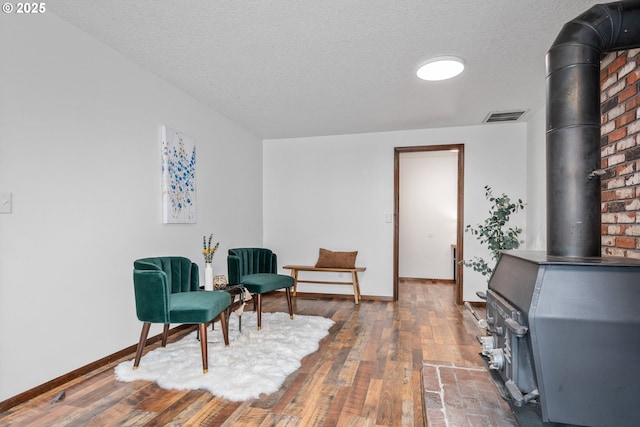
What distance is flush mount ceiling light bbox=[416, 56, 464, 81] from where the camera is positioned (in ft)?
8.66

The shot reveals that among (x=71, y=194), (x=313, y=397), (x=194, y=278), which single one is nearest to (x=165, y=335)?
(x=194, y=278)

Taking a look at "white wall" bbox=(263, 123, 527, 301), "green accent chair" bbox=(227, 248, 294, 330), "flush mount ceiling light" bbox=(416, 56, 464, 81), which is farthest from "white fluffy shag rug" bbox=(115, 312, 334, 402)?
"flush mount ceiling light" bbox=(416, 56, 464, 81)

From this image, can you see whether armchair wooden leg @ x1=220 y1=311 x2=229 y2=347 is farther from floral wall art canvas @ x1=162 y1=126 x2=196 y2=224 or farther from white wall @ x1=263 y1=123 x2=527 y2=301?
white wall @ x1=263 y1=123 x2=527 y2=301

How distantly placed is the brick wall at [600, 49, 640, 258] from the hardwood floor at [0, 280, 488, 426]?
1223 mm

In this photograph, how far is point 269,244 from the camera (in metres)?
5.26

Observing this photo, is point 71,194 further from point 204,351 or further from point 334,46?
point 334,46

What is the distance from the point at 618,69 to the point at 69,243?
3.53 m

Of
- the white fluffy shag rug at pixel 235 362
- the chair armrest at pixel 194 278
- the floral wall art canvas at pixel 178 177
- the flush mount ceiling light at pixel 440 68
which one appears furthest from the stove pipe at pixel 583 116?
the floral wall art canvas at pixel 178 177

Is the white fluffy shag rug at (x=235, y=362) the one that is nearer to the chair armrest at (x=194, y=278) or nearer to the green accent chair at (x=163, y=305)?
the green accent chair at (x=163, y=305)

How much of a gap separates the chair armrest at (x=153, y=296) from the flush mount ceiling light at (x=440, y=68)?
2.55 meters

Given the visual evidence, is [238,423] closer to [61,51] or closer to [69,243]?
[69,243]

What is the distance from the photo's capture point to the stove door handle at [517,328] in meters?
1.31

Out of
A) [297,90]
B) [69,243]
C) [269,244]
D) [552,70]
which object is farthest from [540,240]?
[69,243]

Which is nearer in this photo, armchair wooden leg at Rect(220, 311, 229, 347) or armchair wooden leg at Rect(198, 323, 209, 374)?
armchair wooden leg at Rect(198, 323, 209, 374)
